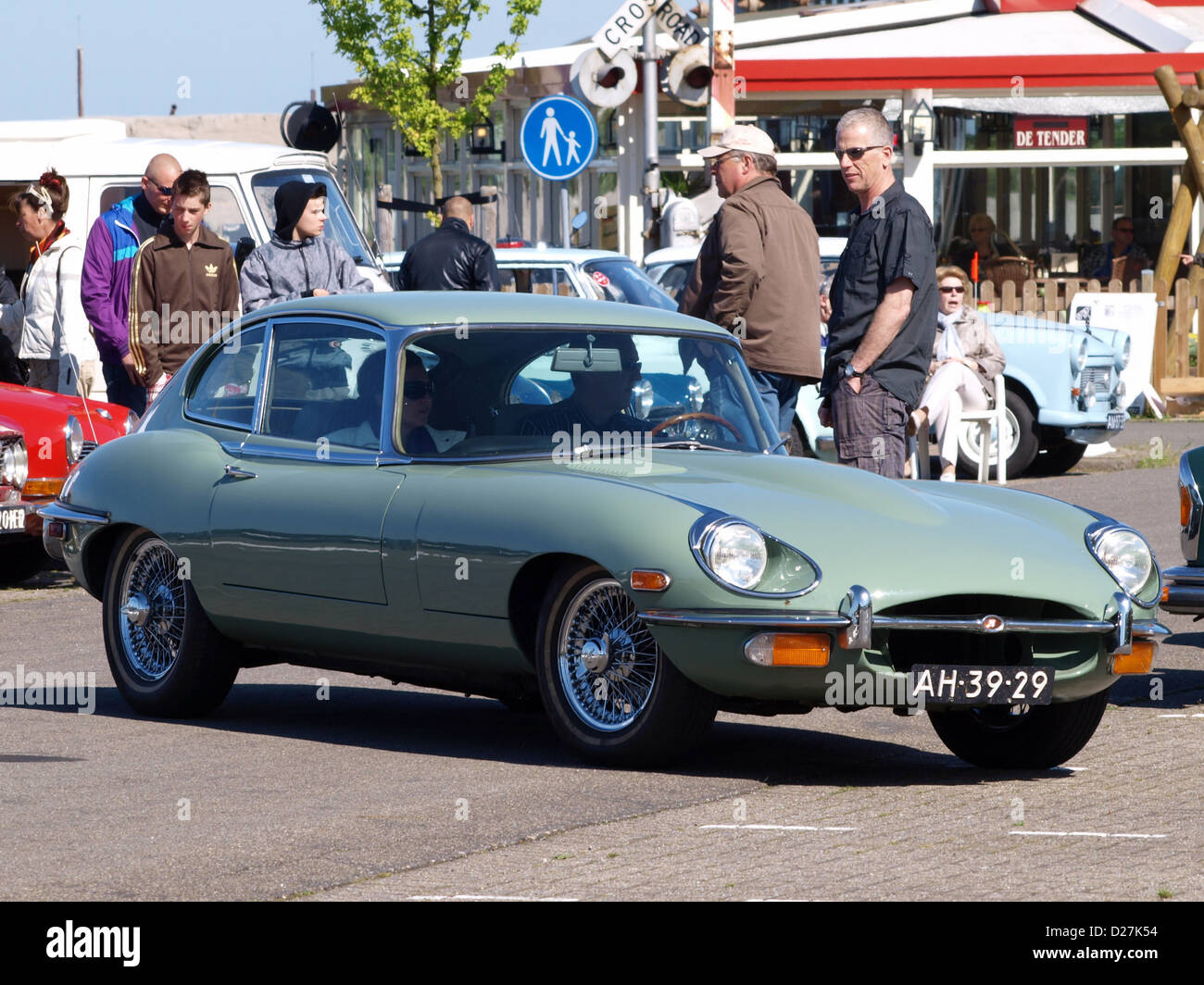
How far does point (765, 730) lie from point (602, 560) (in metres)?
1.58

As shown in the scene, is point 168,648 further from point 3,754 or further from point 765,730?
point 765,730

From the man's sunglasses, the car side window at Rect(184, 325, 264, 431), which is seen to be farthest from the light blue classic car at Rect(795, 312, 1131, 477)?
the car side window at Rect(184, 325, 264, 431)

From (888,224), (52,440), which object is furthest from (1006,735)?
(52,440)

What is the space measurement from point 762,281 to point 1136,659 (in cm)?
346

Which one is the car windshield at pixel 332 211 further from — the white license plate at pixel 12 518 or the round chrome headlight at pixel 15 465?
the white license plate at pixel 12 518

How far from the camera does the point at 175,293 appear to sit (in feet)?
40.5

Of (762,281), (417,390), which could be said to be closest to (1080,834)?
(417,390)

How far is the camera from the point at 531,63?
32.7 m

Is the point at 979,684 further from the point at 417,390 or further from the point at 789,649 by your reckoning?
the point at 417,390

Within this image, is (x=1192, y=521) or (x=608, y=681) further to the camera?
(x=1192, y=521)

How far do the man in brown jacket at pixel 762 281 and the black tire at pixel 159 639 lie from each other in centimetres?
285

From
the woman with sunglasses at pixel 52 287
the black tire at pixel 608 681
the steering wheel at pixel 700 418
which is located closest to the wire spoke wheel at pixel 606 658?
the black tire at pixel 608 681

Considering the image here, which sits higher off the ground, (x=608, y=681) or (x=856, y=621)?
(x=856, y=621)

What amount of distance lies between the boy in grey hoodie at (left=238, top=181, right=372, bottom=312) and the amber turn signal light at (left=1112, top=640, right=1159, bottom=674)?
6.18 m
